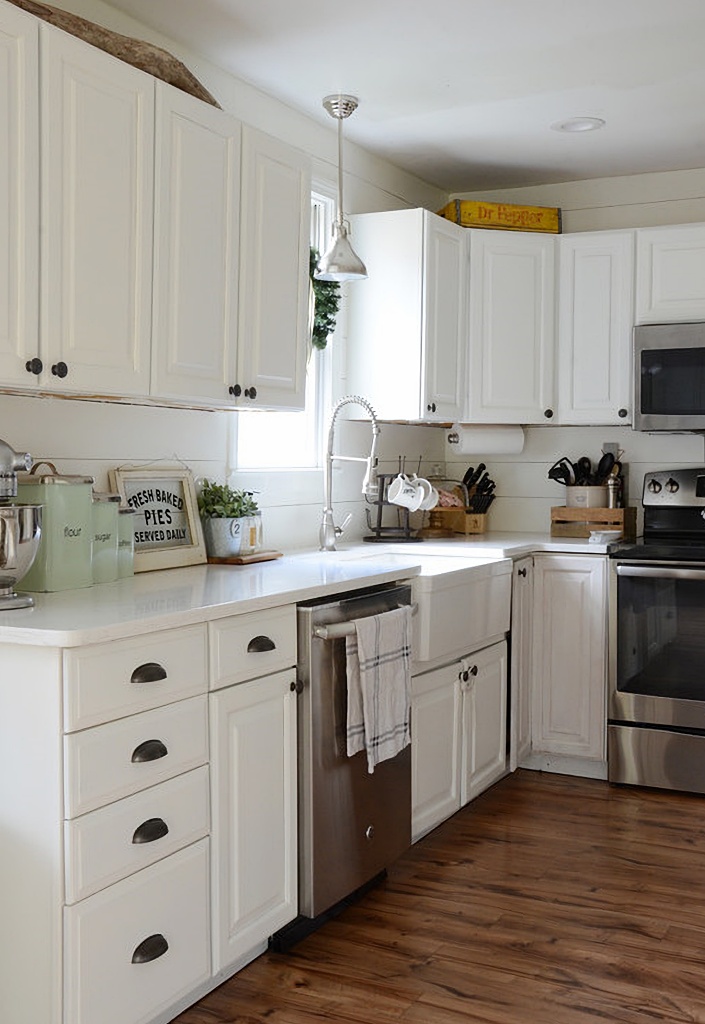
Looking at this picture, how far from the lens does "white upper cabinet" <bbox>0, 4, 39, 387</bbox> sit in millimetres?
2176

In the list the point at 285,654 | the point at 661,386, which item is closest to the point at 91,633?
the point at 285,654

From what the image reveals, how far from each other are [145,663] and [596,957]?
138cm

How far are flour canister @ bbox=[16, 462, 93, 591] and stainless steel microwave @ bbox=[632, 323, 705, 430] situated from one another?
2501 mm

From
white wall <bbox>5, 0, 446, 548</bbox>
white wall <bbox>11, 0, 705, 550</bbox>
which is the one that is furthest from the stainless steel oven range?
white wall <bbox>5, 0, 446, 548</bbox>

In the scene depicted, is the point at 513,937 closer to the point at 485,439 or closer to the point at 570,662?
the point at 570,662

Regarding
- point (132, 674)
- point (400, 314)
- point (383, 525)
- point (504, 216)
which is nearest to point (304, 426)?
point (400, 314)

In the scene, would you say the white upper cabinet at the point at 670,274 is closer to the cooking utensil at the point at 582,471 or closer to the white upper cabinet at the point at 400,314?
the cooking utensil at the point at 582,471

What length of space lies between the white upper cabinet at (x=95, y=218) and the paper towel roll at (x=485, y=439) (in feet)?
7.74

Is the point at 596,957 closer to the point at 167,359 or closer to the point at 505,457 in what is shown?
the point at 167,359

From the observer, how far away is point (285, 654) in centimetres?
263

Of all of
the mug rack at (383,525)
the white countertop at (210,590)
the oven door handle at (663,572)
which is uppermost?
the mug rack at (383,525)

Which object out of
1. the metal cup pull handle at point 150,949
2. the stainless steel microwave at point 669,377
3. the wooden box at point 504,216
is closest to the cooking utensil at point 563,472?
the stainless steel microwave at point 669,377

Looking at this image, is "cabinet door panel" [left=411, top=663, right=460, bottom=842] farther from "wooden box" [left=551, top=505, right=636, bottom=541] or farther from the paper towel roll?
the paper towel roll

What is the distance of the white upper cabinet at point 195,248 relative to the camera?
2652mm
